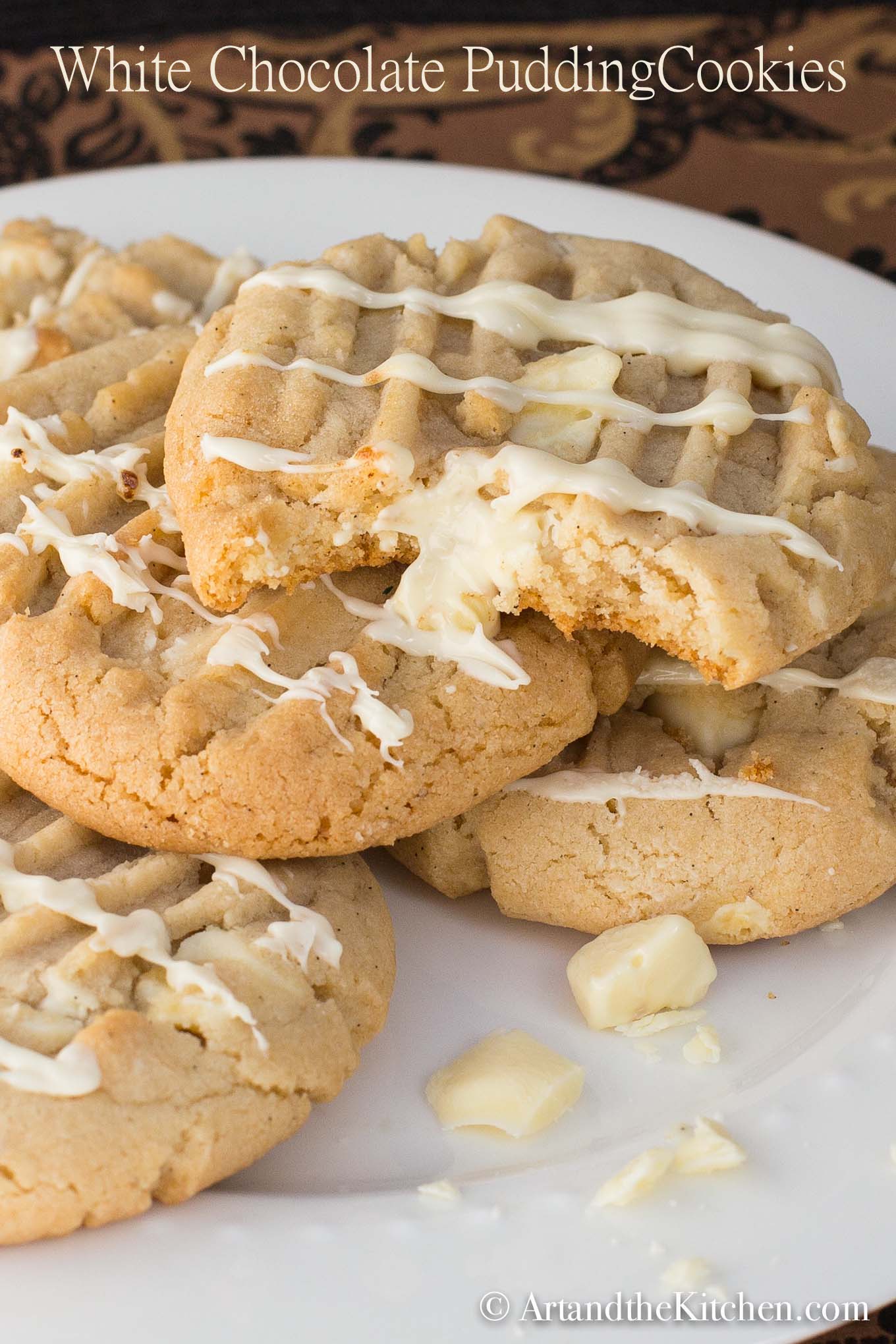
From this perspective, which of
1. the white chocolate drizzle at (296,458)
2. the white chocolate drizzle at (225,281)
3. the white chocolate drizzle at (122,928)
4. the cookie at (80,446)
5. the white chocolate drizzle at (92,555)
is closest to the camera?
the white chocolate drizzle at (122,928)

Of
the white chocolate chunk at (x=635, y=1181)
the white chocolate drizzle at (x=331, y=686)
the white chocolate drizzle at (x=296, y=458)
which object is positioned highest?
the white chocolate drizzle at (x=296, y=458)

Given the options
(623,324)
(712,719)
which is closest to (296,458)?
(623,324)

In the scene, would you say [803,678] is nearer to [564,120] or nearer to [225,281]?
[225,281]

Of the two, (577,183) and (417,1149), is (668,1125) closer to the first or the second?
(417,1149)

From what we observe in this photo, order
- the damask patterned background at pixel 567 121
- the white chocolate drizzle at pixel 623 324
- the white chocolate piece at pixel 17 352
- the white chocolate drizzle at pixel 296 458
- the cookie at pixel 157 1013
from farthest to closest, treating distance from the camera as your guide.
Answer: the damask patterned background at pixel 567 121 → the white chocolate piece at pixel 17 352 → the white chocolate drizzle at pixel 623 324 → the white chocolate drizzle at pixel 296 458 → the cookie at pixel 157 1013

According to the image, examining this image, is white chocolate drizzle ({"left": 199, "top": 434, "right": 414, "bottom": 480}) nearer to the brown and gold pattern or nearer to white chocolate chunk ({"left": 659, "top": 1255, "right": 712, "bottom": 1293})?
white chocolate chunk ({"left": 659, "top": 1255, "right": 712, "bottom": 1293})

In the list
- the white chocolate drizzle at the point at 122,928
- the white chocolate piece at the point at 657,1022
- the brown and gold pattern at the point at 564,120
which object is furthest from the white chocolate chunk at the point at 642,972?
the brown and gold pattern at the point at 564,120

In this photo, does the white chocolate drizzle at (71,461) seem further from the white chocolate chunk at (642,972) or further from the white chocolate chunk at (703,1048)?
the white chocolate chunk at (703,1048)

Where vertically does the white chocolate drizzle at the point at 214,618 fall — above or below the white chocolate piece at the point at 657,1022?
above

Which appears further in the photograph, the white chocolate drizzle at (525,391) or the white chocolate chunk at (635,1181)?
the white chocolate drizzle at (525,391)
